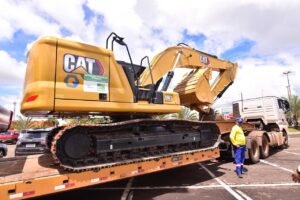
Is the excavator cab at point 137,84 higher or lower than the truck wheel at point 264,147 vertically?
higher

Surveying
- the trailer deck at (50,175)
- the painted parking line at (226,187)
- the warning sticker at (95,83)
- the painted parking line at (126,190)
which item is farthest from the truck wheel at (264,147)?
the warning sticker at (95,83)

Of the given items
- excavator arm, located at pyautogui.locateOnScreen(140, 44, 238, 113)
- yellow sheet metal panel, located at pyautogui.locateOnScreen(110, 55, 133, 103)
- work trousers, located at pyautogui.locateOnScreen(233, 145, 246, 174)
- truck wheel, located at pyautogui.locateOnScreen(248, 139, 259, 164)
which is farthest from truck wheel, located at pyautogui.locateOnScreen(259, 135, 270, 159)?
yellow sheet metal panel, located at pyautogui.locateOnScreen(110, 55, 133, 103)

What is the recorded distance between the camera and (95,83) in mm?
5680

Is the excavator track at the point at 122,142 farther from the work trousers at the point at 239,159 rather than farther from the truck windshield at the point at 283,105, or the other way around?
the truck windshield at the point at 283,105

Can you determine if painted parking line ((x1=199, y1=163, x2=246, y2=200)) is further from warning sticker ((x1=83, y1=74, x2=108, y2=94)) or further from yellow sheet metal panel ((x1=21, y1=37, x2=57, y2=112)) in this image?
yellow sheet metal panel ((x1=21, y1=37, x2=57, y2=112))

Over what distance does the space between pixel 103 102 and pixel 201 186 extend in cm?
354

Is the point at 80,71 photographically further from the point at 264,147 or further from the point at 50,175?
the point at 264,147

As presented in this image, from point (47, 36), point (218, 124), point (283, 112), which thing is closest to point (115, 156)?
point (47, 36)

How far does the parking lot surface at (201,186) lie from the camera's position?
6.47 metres

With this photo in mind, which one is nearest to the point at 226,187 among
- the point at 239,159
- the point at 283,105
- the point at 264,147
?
the point at 239,159

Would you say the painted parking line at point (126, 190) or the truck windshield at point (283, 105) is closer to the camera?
the painted parking line at point (126, 190)

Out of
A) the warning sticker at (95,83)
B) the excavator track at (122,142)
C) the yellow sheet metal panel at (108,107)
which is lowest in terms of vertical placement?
the excavator track at (122,142)

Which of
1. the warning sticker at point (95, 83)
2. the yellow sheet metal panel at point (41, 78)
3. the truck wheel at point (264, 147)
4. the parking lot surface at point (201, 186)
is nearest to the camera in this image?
the yellow sheet metal panel at point (41, 78)

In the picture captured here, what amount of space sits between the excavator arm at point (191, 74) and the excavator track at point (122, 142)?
1.12m
